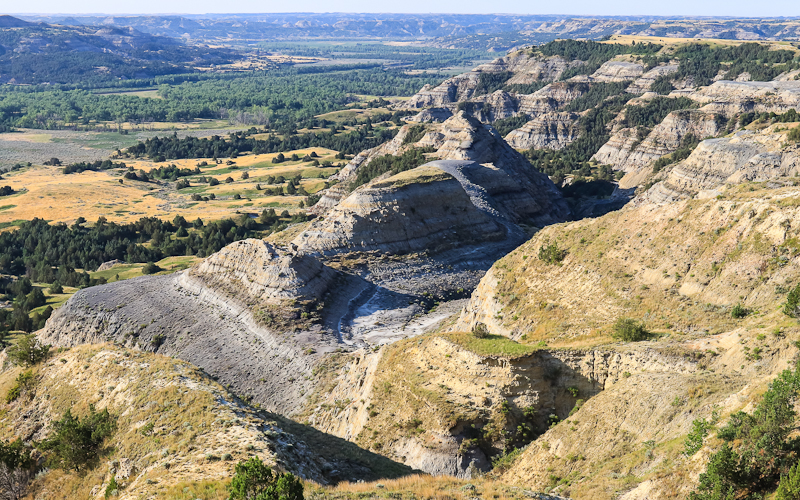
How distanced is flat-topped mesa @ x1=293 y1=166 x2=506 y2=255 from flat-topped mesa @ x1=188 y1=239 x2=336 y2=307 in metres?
7.48

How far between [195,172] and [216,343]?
123m

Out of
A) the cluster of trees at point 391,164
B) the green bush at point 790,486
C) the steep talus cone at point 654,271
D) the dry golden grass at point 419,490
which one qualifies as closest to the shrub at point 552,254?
the steep talus cone at point 654,271

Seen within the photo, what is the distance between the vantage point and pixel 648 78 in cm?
19325

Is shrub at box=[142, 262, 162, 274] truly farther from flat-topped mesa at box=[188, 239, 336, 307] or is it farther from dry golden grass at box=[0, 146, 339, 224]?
flat-topped mesa at box=[188, 239, 336, 307]

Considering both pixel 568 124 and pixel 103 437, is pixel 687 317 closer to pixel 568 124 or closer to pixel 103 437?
pixel 103 437

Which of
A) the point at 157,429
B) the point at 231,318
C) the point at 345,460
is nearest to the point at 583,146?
the point at 231,318

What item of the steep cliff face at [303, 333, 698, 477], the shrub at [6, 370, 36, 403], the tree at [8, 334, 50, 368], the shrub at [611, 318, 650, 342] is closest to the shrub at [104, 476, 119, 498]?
the steep cliff face at [303, 333, 698, 477]

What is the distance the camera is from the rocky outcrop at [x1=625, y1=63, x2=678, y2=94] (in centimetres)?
18938

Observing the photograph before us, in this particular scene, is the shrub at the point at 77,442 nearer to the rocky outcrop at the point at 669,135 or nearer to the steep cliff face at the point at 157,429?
the steep cliff face at the point at 157,429

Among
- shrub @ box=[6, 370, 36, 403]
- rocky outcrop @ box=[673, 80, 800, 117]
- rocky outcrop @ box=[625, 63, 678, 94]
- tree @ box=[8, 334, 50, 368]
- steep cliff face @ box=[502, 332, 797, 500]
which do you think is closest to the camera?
steep cliff face @ box=[502, 332, 797, 500]

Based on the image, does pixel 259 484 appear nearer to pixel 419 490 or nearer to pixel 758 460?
pixel 419 490

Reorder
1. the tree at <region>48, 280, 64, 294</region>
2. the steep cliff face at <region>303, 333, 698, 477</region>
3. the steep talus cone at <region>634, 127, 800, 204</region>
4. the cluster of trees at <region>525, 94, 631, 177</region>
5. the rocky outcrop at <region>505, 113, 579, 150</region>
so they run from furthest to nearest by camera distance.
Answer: the rocky outcrop at <region>505, 113, 579, 150</region>, the cluster of trees at <region>525, 94, 631, 177</region>, the tree at <region>48, 280, 64, 294</region>, the steep talus cone at <region>634, 127, 800, 204</region>, the steep cliff face at <region>303, 333, 698, 477</region>

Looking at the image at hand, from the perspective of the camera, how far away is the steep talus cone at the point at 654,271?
34188 millimetres

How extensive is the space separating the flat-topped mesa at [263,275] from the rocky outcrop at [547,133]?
387 ft
